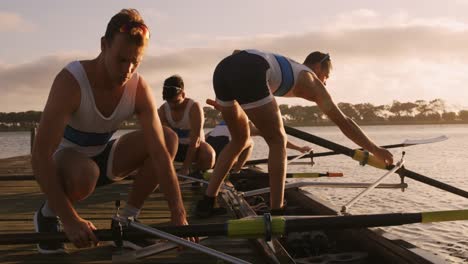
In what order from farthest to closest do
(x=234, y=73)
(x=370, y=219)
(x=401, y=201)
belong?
1. (x=401, y=201)
2. (x=234, y=73)
3. (x=370, y=219)

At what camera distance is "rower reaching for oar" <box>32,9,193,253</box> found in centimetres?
330

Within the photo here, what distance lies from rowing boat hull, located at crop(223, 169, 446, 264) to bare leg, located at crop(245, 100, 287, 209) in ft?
1.80

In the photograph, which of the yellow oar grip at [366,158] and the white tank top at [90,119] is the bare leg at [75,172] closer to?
the white tank top at [90,119]

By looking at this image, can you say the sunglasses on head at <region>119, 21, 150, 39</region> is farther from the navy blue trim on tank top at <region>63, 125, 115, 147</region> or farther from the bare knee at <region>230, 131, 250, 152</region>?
the bare knee at <region>230, 131, 250, 152</region>

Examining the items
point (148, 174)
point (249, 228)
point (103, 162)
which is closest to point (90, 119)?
point (103, 162)

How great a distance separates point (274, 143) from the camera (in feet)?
17.1

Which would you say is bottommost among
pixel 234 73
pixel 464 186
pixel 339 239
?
pixel 464 186

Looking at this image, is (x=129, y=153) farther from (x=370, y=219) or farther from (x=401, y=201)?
(x=401, y=201)

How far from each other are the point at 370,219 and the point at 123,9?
231cm

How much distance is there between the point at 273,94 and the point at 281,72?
30 centimetres

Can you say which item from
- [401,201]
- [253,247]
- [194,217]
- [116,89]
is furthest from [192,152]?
[401,201]

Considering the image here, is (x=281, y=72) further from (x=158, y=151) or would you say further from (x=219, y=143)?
(x=219, y=143)

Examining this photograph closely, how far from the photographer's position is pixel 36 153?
3307 millimetres

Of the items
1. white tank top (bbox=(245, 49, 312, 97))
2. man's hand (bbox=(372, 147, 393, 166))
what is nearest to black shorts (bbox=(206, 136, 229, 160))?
white tank top (bbox=(245, 49, 312, 97))
